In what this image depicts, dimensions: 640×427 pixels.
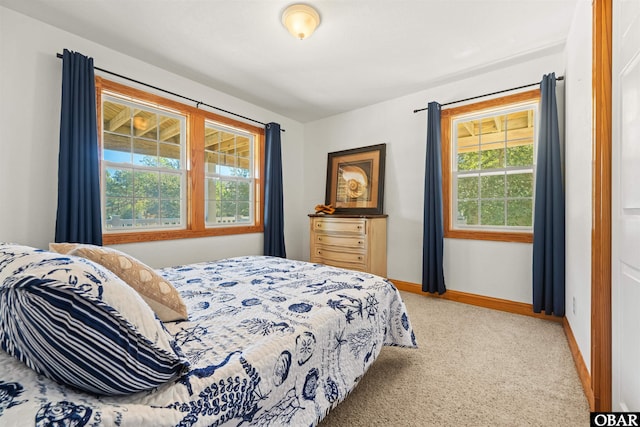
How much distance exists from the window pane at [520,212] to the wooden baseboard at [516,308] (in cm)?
84

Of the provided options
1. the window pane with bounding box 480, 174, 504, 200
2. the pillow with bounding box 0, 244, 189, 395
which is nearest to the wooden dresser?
the window pane with bounding box 480, 174, 504, 200

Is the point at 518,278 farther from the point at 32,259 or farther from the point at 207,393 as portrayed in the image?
the point at 32,259

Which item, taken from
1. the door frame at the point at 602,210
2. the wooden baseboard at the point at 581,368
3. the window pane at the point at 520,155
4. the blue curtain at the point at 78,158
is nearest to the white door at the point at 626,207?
the door frame at the point at 602,210

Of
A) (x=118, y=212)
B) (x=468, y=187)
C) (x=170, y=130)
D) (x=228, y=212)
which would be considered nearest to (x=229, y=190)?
(x=228, y=212)

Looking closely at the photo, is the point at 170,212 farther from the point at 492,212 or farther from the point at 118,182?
the point at 492,212

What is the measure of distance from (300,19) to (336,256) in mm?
2677

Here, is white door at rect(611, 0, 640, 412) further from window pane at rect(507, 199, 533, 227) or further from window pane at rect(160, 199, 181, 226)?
window pane at rect(160, 199, 181, 226)

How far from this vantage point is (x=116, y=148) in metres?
2.86

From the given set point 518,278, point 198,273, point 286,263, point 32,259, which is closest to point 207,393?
point 32,259

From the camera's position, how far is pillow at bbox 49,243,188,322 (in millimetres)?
1107

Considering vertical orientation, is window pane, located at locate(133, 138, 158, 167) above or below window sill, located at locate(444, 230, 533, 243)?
above

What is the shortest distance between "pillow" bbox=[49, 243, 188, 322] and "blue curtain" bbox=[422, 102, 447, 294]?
2.82m

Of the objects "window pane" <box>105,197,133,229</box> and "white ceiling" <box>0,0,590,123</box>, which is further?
"window pane" <box>105,197,133,229</box>

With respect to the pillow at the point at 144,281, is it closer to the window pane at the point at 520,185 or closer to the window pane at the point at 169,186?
the window pane at the point at 169,186
